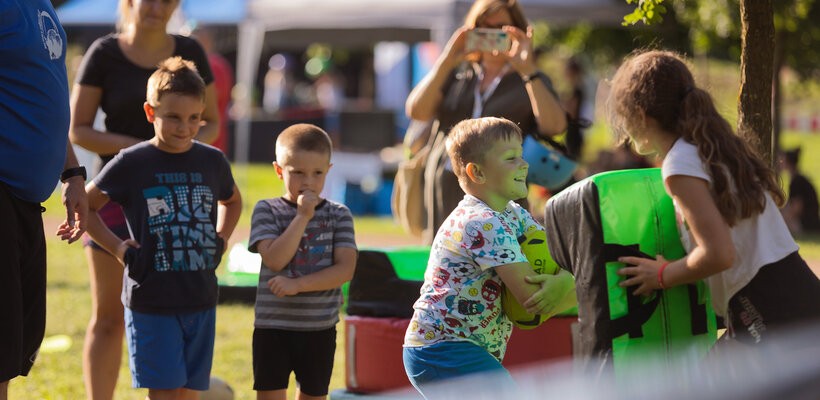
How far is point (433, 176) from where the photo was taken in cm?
610

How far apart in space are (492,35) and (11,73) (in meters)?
2.51

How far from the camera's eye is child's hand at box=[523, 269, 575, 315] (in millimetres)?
3795

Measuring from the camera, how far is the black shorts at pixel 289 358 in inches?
180

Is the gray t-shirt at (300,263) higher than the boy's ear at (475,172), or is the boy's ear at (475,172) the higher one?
the boy's ear at (475,172)

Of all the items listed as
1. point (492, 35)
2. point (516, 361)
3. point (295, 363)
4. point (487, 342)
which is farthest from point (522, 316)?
point (492, 35)

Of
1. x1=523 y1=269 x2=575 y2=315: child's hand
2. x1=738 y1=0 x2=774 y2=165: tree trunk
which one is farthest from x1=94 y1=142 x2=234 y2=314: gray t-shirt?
x1=738 y1=0 x2=774 y2=165: tree trunk

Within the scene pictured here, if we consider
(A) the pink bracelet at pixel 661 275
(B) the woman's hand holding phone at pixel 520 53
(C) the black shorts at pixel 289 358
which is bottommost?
(C) the black shorts at pixel 289 358

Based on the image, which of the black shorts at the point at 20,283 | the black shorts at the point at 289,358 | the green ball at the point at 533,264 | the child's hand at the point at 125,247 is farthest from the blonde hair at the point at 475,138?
the black shorts at the point at 20,283

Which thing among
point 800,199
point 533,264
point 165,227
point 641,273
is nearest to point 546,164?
point 533,264

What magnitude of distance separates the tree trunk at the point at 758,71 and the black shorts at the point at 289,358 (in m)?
1.88

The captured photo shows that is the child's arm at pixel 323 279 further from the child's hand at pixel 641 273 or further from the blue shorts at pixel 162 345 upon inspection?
the child's hand at pixel 641 273

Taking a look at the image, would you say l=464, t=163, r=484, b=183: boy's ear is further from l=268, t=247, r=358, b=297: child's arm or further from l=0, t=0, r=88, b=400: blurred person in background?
l=0, t=0, r=88, b=400: blurred person in background

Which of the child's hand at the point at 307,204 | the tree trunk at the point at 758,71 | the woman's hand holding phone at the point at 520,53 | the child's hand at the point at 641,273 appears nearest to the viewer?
the child's hand at the point at 641,273

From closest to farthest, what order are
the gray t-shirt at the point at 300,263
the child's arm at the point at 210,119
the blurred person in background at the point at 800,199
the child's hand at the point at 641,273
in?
the child's hand at the point at 641,273
the gray t-shirt at the point at 300,263
the child's arm at the point at 210,119
the blurred person in background at the point at 800,199
